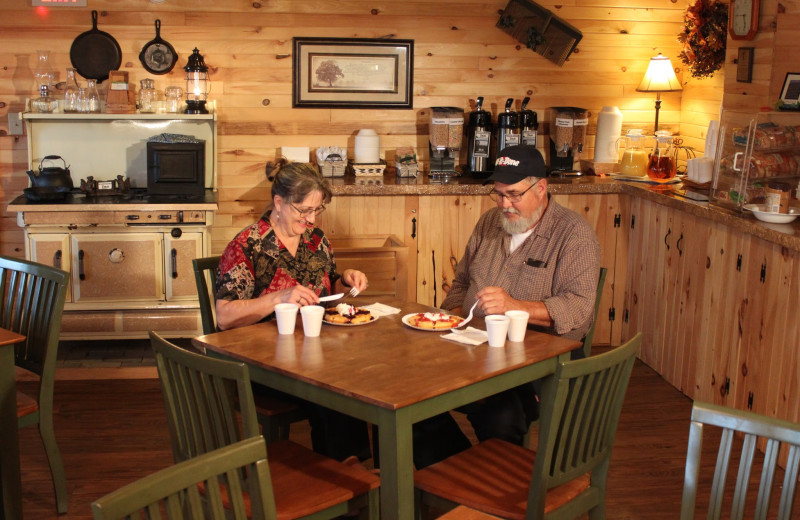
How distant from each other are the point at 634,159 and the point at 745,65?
81 centimetres

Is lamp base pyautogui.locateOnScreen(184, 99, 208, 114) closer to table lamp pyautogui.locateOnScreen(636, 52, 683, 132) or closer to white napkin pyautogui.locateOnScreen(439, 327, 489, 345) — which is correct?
table lamp pyautogui.locateOnScreen(636, 52, 683, 132)

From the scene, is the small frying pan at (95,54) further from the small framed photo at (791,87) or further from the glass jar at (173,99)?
the small framed photo at (791,87)

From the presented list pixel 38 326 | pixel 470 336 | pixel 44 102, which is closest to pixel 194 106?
pixel 44 102

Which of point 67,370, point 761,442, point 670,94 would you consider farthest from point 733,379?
point 67,370

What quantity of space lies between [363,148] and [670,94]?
192 cm

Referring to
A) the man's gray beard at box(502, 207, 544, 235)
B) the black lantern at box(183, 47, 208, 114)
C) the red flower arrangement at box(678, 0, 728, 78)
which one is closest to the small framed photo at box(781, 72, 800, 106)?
the red flower arrangement at box(678, 0, 728, 78)

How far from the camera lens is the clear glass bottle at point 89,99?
489 centimetres

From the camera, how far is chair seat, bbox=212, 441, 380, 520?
2.30 m

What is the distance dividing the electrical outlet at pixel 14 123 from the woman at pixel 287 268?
2515mm

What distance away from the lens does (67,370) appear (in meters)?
4.63

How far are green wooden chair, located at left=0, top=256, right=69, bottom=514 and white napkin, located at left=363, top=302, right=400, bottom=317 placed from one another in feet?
3.35

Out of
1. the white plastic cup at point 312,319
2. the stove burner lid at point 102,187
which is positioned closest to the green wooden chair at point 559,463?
the white plastic cup at point 312,319

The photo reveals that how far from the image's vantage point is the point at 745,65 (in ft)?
14.4

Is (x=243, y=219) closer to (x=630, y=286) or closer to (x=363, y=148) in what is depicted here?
(x=363, y=148)
